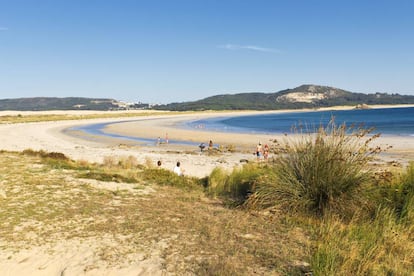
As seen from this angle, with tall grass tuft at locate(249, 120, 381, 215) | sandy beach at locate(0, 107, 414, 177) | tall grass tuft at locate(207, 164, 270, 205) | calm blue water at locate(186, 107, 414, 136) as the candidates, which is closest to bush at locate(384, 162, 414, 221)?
tall grass tuft at locate(249, 120, 381, 215)

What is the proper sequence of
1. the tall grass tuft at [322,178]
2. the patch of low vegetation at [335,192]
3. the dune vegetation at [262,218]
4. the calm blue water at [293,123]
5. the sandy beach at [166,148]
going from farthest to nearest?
the calm blue water at [293,123]
the sandy beach at [166,148]
the tall grass tuft at [322,178]
the patch of low vegetation at [335,192]
the dune vegetation at [262,218]

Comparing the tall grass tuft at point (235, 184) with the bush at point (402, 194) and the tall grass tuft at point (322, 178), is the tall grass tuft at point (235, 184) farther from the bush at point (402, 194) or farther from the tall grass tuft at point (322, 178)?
the bush at point (402, 194)

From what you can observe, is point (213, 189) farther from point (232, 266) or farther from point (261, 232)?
point (232, 266)

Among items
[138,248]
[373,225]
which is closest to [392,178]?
[373,225]

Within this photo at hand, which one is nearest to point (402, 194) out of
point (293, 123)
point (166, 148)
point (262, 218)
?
point (262, 218)

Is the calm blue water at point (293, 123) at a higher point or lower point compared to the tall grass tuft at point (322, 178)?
lower

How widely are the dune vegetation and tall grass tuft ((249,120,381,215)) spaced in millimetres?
18

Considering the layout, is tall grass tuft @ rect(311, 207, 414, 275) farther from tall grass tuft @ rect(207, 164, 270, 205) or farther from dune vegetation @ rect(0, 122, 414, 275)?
tall grass tuft @ rect(207, 164, 270, 205)

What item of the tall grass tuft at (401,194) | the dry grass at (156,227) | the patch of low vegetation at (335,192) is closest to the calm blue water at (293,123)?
the tall grass tuft at (401,194)

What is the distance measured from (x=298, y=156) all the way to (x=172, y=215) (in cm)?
258

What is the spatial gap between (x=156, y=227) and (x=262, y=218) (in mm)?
1832

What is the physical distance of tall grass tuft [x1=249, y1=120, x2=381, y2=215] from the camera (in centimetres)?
602

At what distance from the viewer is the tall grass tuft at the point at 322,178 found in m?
6.02

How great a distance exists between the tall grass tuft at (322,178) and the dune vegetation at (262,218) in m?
0.02
